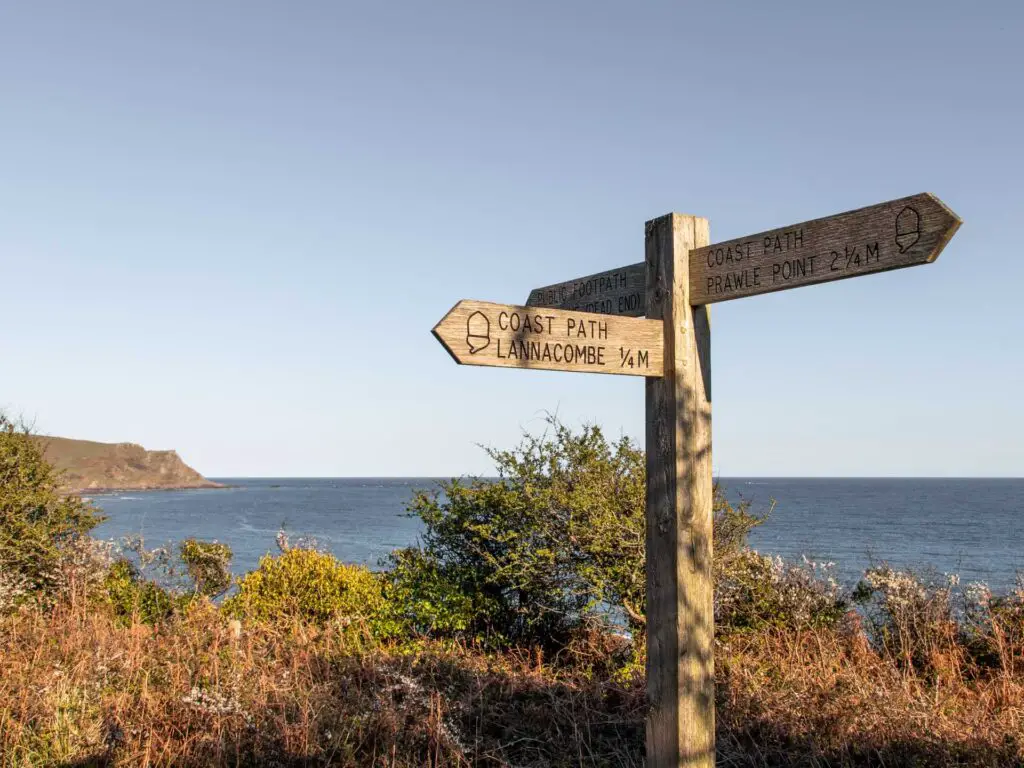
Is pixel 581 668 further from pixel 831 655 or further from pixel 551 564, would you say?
pixel 831 655

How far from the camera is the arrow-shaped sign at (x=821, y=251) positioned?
10.8 feet

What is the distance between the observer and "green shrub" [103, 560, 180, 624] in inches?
384

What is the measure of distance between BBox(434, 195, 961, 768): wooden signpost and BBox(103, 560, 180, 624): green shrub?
7.36 metres

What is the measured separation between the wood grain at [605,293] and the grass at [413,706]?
2530mm

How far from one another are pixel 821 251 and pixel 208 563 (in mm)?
11927

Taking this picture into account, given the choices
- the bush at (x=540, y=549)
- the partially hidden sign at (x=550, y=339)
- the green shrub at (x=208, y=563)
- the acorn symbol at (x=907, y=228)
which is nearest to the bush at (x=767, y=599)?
the bush at (x=540, y=549)

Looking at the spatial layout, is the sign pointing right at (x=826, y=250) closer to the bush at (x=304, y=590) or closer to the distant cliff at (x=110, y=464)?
the bush at (x=304, y=590)

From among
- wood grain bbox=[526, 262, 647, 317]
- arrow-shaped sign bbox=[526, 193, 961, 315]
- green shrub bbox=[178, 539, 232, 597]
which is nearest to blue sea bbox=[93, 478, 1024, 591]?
green shrub bbox=[178, 539, 232, 597]

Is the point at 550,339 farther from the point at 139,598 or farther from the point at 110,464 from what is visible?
the point at 110,464

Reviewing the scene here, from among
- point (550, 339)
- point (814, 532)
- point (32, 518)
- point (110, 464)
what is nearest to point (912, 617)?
point (550, 339)

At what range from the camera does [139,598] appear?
380 inches

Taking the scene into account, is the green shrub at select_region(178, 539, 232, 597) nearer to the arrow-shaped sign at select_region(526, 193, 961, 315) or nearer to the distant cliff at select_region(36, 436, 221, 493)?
the arrow-shaped sign at select_region(526, 193, 961, 315)

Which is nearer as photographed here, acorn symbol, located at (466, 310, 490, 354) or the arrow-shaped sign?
the arrow-shaped sign

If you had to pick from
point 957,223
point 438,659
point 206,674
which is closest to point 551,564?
point 438,659
